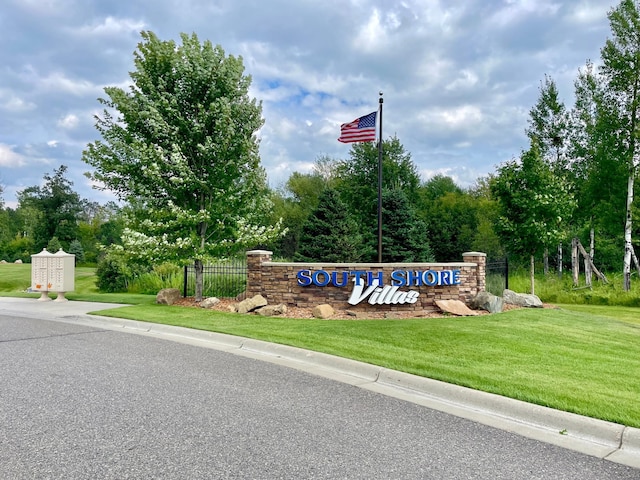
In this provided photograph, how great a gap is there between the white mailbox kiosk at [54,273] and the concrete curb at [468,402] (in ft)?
28.0

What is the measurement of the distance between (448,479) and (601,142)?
22.2m

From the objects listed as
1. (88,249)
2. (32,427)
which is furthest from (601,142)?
(88,249)

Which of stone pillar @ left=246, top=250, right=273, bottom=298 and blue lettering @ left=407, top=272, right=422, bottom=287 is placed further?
stone pillar @ left=246, top=250, right=273, bottom=298

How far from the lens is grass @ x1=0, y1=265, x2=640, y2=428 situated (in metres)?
5.12

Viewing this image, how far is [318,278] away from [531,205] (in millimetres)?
8137

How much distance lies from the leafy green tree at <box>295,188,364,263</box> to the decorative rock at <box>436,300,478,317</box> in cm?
1110

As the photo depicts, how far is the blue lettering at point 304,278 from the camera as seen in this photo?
481 inches

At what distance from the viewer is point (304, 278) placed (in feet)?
40.1

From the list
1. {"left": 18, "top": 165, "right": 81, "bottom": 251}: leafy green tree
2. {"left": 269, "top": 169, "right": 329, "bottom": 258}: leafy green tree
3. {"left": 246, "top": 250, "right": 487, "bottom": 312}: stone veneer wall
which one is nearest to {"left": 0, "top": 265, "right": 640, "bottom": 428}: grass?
{"left": 246, "top": 250, "right": 487, "bottom": 312}: stone veneer wall

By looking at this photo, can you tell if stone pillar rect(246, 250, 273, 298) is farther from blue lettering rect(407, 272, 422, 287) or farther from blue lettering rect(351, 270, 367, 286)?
blue lettering rect(407, 272, 422, 287)

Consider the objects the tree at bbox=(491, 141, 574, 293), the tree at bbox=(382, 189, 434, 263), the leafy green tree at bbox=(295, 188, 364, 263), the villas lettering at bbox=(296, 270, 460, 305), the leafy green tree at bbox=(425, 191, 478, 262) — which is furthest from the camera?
the leafy green tree at bbox=(425, 191, 478, 262)

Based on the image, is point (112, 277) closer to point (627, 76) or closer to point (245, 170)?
point (245, 170)

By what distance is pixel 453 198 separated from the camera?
4425cm

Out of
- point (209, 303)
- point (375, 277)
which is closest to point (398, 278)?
point (375, 277)
